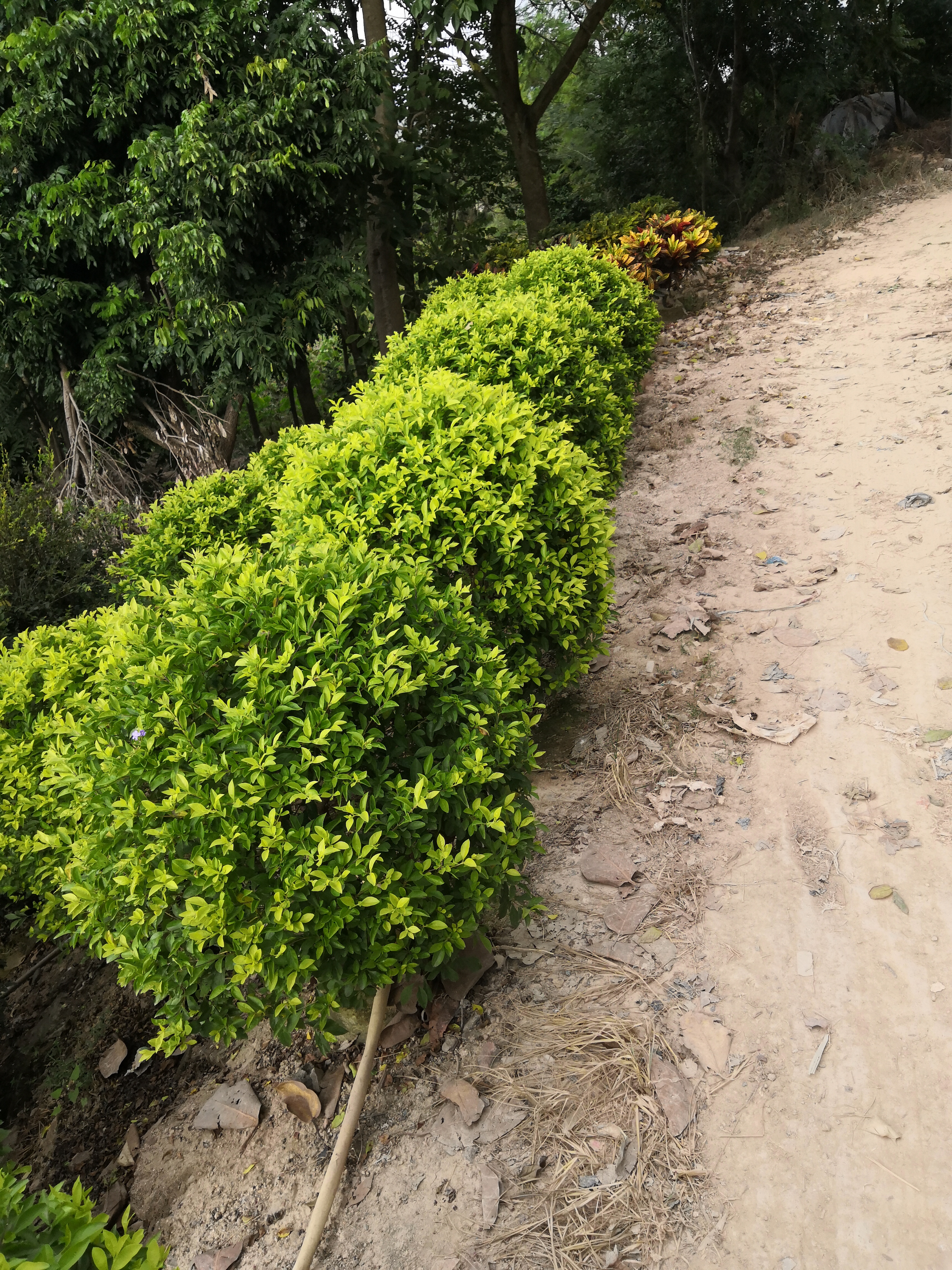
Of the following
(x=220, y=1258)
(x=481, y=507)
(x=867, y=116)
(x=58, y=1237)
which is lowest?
(x=220, y=1258)

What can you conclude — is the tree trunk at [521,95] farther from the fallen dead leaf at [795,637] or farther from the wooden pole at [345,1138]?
the wooden pole at [345,1138]

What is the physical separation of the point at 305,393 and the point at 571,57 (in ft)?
22.2

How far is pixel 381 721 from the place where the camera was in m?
2.23

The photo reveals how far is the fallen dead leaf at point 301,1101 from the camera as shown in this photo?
2.37 metres

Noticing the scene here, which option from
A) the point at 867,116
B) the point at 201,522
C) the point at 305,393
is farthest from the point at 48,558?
the point at 867,116

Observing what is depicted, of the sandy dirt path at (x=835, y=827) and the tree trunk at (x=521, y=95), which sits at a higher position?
the tree trunk at (x=521, y=95)

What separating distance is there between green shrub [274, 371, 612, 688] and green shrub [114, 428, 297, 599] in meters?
0.74

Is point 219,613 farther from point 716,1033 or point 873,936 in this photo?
point 873,936

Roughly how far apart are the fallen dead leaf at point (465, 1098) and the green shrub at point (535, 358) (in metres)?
2.72

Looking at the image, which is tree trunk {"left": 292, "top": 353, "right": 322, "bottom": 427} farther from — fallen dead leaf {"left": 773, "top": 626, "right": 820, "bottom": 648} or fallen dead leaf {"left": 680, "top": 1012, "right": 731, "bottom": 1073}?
fallen dead leaf {"left": 680, "top": 1012, "right": 731, "bottom": 1073}

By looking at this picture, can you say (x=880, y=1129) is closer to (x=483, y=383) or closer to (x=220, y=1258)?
(x=220, y=1258)

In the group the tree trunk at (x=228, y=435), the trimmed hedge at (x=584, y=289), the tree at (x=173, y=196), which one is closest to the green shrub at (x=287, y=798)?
the trimmed hedge at (x=584, y=289)

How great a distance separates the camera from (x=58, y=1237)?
1.51m

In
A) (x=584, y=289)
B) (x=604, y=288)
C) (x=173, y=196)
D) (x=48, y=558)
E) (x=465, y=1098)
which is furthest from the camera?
(x=604, y=288)
